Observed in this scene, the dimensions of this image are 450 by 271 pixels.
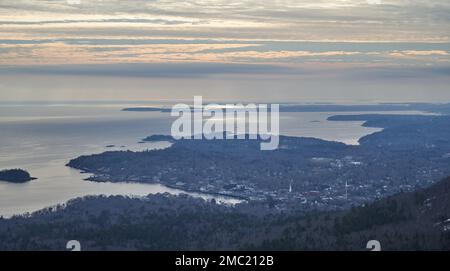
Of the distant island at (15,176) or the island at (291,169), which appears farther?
the distant island at (15,176)

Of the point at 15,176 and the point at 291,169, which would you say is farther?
the point at 291,169

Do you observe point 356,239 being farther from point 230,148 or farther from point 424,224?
point 230,148

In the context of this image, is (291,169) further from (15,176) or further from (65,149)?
(65,149)

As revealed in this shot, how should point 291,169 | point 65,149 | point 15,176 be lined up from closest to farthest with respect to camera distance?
point 15,176, point 291,169, point 65,149

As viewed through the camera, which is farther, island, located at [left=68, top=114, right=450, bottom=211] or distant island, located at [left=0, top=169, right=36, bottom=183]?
distant island, located at [left=0, top=169, right=36, bottom=183]

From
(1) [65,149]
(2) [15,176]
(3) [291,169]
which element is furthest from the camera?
(1) [65,149]

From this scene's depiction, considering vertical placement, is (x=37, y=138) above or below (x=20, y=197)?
below

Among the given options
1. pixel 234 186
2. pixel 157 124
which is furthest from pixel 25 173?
pixel 157 124

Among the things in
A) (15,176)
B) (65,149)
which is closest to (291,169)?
(15,176)
